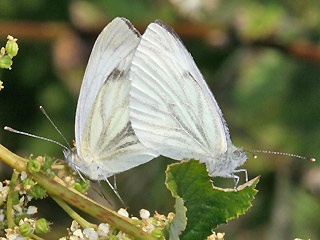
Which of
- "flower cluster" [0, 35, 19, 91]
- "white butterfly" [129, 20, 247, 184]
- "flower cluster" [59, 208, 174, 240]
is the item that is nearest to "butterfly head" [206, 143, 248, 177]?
"white butterfly" [129, 20, 247, 184]

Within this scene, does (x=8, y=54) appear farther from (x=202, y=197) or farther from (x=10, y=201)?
(x=202, y=197)

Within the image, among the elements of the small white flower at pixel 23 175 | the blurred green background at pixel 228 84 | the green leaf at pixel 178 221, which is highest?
the blurred green background at pixel 228 84

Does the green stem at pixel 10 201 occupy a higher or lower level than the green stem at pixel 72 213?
lower

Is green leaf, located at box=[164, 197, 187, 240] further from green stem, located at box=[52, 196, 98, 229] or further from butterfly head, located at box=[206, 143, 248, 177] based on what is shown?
butterfly head, located at box=[206, 143, 248, 177]

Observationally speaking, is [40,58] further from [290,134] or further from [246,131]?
[290,134]

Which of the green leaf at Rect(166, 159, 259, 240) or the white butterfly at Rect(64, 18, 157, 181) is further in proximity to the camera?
the white butterfly at Rect(64, 18, 157, 181)

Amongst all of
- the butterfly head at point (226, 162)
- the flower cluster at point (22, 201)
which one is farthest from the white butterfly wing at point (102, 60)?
the butterfly head at point (226, 162)

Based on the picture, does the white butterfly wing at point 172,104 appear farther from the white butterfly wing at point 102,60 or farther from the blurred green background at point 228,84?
the blurred green background at point 228,84

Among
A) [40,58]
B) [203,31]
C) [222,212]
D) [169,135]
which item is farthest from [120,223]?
[40,58]
